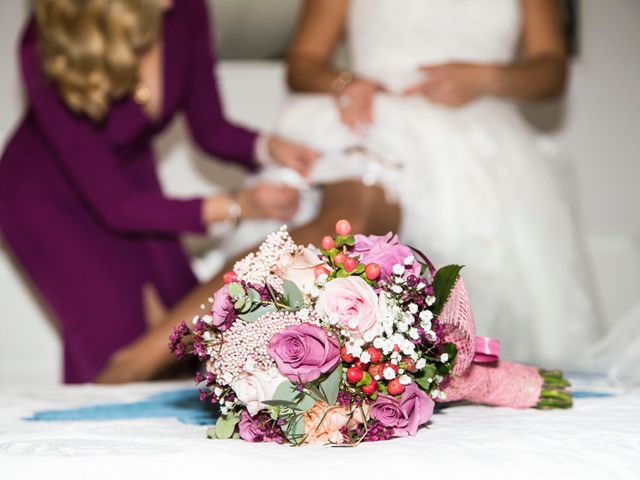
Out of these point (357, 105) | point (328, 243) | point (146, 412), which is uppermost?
point (357, 105)

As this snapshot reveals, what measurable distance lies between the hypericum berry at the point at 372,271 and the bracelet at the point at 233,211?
1.09m

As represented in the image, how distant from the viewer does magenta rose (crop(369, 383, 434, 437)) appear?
0.77 m

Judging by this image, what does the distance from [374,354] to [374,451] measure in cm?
9

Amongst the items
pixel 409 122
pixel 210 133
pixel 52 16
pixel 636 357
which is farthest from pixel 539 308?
pixel 52 16

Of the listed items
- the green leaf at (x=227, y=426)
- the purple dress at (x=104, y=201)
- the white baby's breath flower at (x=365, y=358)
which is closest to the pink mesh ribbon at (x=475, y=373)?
the white baby's breath flower at (x=365, y=358)

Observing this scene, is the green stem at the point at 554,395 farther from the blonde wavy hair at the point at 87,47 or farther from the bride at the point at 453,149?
the blonde wavy hair at the point at 87,47

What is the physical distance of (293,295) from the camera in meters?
0.78

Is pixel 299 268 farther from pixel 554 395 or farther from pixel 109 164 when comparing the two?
pixel 109 164

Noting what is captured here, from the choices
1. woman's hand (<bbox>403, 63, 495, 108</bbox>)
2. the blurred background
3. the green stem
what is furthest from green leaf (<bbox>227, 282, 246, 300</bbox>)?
the blurred background

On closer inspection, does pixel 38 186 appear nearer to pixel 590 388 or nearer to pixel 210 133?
pixel 210 133

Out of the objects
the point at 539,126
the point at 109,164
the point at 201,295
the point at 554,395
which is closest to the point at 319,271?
the point at 554,395

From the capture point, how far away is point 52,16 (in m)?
1.84

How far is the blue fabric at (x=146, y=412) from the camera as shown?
3.21 ft

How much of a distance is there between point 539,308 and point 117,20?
107cm
